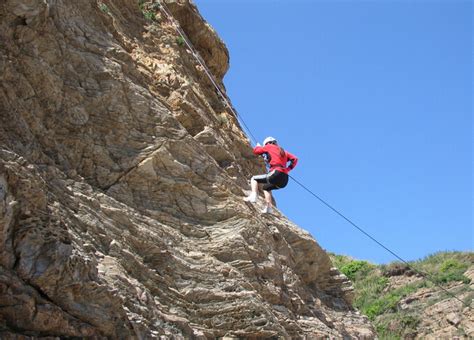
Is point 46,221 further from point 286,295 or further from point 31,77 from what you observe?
point 286,295

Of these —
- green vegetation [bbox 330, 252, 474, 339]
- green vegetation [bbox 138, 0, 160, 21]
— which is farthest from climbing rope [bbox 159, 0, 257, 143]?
green vegetation [bbox 330, 252, 474, 339]

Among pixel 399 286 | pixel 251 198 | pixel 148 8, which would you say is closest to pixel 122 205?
pixel 251 198

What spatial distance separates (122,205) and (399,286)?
94.1 ft

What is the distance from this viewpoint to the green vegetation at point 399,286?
31594 mm

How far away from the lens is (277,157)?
1403 cm

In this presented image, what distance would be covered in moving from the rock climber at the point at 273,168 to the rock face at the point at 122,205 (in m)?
0.44

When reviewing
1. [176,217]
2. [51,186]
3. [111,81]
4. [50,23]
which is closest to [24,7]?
[50,23]

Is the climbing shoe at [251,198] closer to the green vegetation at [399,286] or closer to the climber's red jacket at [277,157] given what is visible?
the climber's red jacket at [277,157]

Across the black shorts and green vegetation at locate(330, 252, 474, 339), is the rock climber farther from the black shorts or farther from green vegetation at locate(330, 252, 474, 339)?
green vegetation at locate(330, 252, 474, 339)

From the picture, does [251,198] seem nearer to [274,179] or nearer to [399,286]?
[274,179]

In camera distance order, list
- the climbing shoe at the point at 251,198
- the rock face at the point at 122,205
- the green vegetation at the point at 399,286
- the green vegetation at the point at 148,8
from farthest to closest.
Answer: the green vegetation at the point at 399,286 < the green vegetation at the point at 148,8 < the climbing shoe at the point at 251,198 < the rock face at the point at 122,205

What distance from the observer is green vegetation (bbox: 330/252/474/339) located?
104ft

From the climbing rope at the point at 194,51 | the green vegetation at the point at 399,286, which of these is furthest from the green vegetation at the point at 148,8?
the green vegetation at the point at 399,286

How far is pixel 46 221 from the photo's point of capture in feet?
26.7
